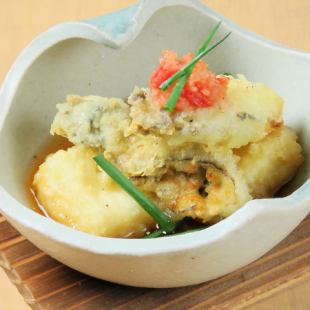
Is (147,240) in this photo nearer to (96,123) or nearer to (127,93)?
(96,123)

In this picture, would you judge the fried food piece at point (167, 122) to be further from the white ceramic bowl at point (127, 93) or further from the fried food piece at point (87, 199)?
the white ceramic bowl at point (127, 93)

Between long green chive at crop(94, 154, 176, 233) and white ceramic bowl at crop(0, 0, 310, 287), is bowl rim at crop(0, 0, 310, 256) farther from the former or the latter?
long green chive at crop(94, 154, 176, 233)

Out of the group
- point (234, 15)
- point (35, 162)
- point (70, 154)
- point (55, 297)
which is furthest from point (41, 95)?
point (234, 15)

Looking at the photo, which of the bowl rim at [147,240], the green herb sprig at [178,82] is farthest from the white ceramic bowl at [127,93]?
the green herb sprig at [178,82]

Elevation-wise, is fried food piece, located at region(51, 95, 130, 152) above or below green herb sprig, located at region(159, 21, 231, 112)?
below

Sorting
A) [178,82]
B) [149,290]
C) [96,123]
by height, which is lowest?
[149,290]

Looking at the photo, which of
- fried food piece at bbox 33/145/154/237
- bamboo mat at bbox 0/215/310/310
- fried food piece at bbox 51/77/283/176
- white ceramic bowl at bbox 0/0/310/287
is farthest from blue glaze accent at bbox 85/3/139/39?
bamboo mat at bbox 0/215/310/310

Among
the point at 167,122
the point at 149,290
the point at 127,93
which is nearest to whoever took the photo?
the point at 167,122

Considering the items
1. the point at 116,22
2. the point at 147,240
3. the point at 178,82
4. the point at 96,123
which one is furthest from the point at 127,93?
the point at 147,240
